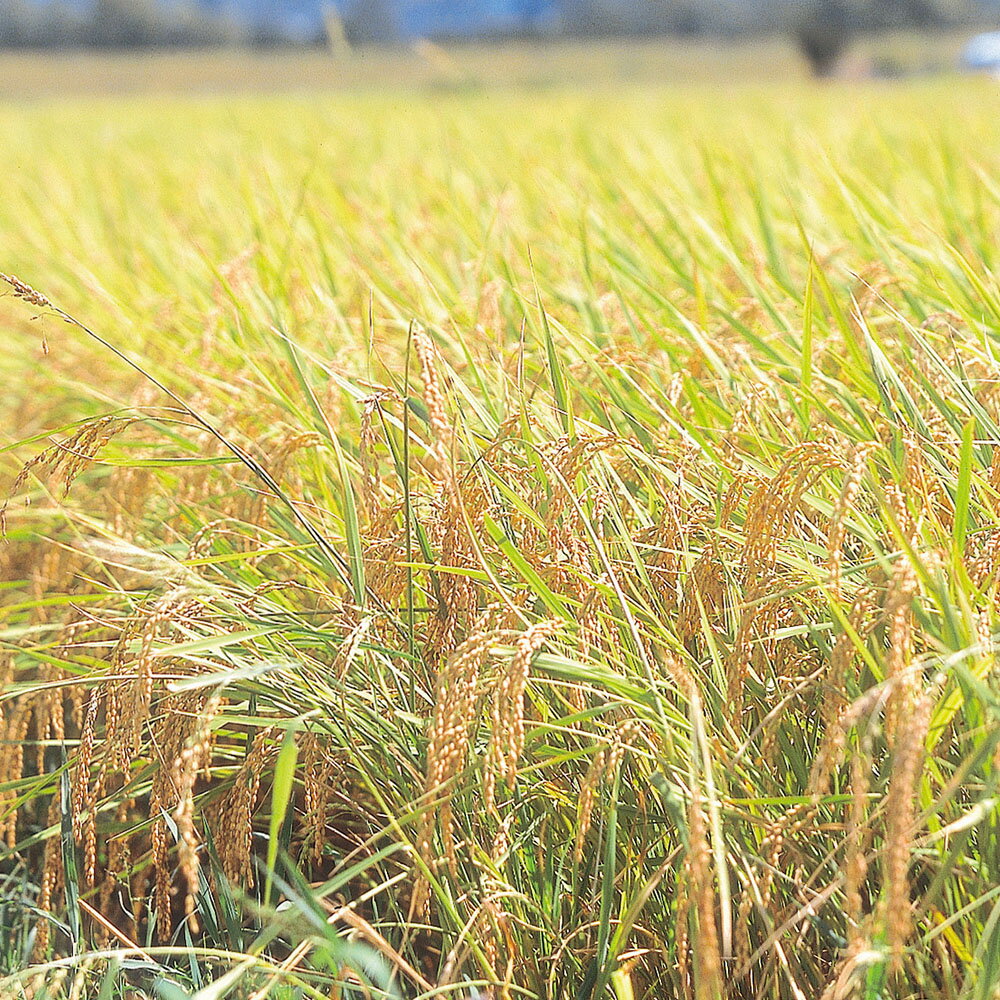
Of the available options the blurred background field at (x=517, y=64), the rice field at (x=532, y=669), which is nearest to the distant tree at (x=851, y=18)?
the blurred background field at (x=517, y=64)

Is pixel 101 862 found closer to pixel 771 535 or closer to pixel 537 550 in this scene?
pixel 537 550

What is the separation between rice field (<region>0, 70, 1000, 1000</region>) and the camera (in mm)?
745

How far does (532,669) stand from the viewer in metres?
0.90

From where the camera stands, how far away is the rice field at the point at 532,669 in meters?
0.75

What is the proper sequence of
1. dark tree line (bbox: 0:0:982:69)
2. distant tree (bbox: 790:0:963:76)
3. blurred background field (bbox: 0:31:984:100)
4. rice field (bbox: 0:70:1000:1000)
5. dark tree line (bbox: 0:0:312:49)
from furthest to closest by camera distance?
dark tree line (bbox: 0:0:312:49), distant tree (bbox: 790:0:963:76), dark tree line (bbox: 0:0:982:69), blurred background field (bbox: 0:31:984:100), rice field (bbox: 0:70:1000:1000)

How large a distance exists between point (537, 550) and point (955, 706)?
0.35 metres

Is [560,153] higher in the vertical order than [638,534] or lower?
higher

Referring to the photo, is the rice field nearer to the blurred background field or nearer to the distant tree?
the blurred background field

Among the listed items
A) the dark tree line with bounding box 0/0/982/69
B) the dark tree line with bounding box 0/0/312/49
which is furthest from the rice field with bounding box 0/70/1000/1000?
the dark tree line with bounding box 0/0/312/49

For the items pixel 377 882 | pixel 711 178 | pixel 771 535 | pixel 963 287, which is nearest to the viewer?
pixel 771 535

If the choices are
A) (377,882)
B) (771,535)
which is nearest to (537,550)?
(771,535)

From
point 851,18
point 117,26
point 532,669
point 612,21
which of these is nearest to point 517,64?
point 612,21

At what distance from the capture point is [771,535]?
84 centimetres

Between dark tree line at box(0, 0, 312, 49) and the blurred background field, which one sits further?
dark tree line at box(0, 0, 312, 49)
